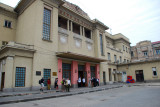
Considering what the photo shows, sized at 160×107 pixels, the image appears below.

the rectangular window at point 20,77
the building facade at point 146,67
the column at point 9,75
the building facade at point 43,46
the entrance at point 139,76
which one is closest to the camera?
the column at point 9,75

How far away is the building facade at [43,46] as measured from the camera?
600 inches

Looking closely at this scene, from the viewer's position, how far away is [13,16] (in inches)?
838

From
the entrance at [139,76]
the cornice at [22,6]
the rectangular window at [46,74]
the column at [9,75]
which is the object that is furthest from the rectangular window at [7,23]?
the entrance at [139,76]

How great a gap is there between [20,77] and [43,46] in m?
4.80

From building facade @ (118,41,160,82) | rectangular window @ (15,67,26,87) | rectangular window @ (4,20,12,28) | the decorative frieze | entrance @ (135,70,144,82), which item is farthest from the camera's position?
entrance @ (135,70,144,82)

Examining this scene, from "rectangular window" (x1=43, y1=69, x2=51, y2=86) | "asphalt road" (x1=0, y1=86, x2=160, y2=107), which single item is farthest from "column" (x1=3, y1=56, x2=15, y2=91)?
"asphalt road" (x1=0, y1=86, x2=160, y2=107)

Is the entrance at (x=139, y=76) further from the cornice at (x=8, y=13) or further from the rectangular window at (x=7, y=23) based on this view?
the rectangular window at (x=7, y=23)

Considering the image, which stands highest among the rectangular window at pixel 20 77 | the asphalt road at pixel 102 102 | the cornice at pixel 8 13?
the cornice at pixel 8 13

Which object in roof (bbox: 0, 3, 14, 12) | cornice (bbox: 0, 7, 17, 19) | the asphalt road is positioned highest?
roof (bbox: 0, 3, 14, 12)

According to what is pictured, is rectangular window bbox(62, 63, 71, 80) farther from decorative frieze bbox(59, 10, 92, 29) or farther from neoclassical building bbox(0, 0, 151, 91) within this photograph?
decorative frieze bbox(59, 10, 92, 29)

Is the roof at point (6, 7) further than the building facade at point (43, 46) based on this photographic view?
Yes

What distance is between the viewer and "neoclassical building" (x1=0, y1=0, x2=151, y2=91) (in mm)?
15241

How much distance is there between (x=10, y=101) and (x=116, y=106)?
724cm

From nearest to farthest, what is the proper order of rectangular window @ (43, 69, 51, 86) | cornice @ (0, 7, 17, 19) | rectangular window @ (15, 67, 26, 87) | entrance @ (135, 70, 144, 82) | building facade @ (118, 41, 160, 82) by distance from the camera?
rectangular window @ (15, 67, 26, 87), rectangular window @ (43, 69, 51, 86), cornice @ (0, 7, 17, 19), building facade @ (118, 41, 160, 82), entrance @ (135, 70, 144, 82)
